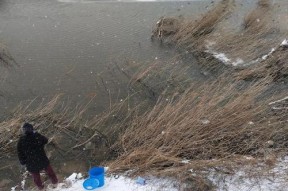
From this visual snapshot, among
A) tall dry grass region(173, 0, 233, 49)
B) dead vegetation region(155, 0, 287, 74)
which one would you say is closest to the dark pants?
dead vegetation region(155, 0, 287, 74)

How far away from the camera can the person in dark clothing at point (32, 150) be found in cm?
410

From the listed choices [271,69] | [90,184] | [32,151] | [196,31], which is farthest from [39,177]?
[196,31]

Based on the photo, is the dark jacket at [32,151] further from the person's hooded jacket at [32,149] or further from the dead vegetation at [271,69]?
the dead vegetation at [271,69]

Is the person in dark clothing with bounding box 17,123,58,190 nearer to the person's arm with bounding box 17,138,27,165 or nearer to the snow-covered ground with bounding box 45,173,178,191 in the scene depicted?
the person's arm with bounding box 17,138,27,165

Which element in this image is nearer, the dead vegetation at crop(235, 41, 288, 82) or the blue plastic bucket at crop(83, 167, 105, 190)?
the blue plastic bucket at crop(83, 167, 105, 190)

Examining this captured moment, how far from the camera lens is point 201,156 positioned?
15.8 ft

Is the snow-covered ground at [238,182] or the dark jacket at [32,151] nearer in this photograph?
the dark jacket at [32,151]

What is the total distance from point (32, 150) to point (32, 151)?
0.7 inches

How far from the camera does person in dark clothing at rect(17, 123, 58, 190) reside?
13.4 feet

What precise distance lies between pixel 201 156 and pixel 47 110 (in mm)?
2702

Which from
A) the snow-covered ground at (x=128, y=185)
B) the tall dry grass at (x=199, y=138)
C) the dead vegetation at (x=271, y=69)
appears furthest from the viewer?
the dead vegetation at (x=271, y=69)

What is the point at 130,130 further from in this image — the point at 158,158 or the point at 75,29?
the point at 75,29

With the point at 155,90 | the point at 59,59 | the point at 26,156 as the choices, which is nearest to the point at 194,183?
the point at 26,156

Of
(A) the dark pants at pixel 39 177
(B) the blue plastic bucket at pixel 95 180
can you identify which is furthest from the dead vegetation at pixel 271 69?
(A) the dark pants at pixel 39 177
